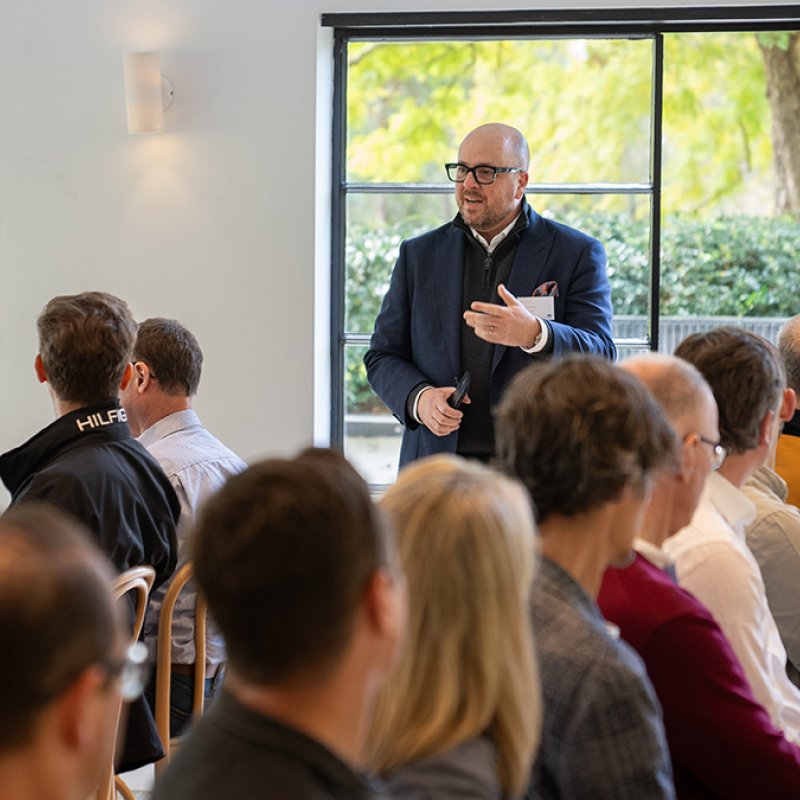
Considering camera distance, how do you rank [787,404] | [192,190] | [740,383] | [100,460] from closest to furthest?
[740,383] → [100,460] → [787,404] → [192,190]

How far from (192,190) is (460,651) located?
357cm

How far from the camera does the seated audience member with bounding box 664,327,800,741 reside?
1.96 m

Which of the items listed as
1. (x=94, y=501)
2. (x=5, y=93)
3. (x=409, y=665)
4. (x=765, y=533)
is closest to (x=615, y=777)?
(x=409, y=665)

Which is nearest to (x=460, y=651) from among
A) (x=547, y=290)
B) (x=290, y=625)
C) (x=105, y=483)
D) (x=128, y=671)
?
(x=290, y=625)

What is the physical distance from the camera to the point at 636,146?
4660 mm

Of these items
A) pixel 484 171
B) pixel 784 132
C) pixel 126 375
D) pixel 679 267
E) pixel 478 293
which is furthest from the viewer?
pixel 784 132

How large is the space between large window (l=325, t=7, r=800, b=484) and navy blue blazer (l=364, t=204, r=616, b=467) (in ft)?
2.78

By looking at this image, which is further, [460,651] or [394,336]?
[394,336]

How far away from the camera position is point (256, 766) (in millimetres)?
1034

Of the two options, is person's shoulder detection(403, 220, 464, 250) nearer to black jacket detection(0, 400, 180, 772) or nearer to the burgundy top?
black jacket detection(0, 400, 180, 772)

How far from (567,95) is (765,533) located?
2737mm

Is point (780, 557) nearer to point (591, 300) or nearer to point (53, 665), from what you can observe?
point (591, 300)

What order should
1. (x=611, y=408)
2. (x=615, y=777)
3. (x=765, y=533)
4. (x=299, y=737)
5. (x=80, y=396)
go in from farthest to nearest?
1. (x=80, y=396)
2. (x=765, y=533)
3. (x=611, y=408)
4. (x=615, y=777)
5. (x=299, y=737)

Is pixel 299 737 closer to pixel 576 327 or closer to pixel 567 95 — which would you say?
pixel 576 327
